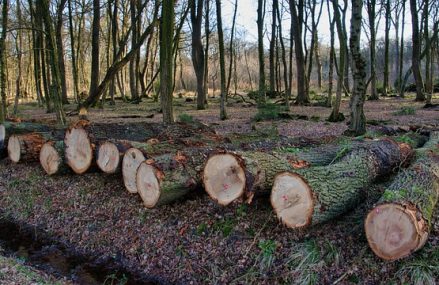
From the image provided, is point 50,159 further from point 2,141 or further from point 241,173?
point 241,173

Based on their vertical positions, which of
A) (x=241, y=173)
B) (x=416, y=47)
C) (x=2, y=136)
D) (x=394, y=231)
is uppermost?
(x=416, y=47)

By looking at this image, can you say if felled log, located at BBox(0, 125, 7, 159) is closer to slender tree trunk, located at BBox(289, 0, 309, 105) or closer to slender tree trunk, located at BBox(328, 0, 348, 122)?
slender tree trunk, located at BBox(328, 0, 348, 122)

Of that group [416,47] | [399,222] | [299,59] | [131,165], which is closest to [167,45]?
[131,165]

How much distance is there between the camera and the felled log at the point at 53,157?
6.51 metres

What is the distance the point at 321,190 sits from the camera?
4078 millimetres

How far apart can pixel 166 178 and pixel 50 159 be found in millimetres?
2804

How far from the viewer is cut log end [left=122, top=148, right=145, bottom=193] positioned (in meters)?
5.34

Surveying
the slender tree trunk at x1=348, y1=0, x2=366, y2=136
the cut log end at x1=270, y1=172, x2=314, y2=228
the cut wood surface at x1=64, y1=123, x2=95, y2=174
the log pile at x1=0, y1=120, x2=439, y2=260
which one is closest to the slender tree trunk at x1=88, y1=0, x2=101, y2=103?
the cut wood surface at x1=64, y1=123, x2=95, y2=174

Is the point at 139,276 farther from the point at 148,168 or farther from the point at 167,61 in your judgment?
the point at 167,61

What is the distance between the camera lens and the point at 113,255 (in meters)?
4.77

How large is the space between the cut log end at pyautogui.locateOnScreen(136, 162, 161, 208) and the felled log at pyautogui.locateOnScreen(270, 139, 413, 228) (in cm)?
143

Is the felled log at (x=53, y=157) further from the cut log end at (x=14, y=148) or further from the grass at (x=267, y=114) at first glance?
the grass at (x=267, y=114)

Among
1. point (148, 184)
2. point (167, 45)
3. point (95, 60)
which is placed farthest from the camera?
point (95, 60)

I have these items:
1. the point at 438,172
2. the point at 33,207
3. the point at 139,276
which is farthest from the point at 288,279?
the point at 33,207
